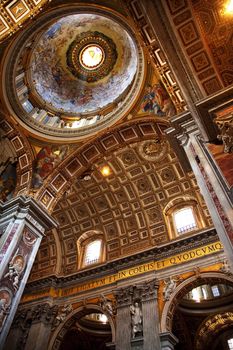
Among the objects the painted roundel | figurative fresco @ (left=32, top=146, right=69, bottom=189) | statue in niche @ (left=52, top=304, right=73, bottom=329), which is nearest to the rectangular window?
statue in niche @ (left=52, top=304, right=73, bottom=329)

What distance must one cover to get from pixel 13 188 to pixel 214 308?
11.9m

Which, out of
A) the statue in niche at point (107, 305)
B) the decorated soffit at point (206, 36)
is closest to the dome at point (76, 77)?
the decorated soffit at point (206, 36)

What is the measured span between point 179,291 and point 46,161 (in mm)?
7819

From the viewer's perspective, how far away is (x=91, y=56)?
1564 centimetres

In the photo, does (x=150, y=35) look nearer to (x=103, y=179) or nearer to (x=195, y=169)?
(x=195, y=169)

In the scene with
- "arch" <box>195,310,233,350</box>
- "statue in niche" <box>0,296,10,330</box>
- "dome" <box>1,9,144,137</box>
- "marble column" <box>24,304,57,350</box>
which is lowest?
"statue in niche" <box>0,296,10,330</box>

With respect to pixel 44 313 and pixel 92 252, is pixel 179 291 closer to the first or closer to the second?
pixel 92 252

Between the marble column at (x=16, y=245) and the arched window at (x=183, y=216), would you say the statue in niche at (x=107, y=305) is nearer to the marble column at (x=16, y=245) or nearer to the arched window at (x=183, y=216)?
the arched window at (x=183, y=216)

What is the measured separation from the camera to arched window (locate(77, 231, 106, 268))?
15405mm

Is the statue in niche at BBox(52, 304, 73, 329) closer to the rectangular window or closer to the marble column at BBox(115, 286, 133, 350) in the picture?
the marble column at BBox(115, 286, 133, 350)

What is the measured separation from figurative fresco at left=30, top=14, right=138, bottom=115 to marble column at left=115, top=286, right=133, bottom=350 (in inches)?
347

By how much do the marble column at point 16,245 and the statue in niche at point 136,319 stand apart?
4666 millimetres

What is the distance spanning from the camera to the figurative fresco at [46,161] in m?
12.1

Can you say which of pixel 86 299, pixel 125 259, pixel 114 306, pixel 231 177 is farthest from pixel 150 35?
pixel 86 299
